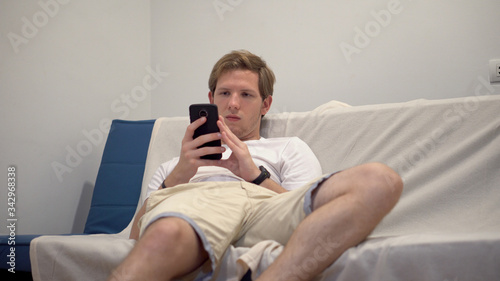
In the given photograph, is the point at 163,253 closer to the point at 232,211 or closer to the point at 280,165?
the point at 232,211

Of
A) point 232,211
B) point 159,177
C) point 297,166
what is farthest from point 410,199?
point 159,177

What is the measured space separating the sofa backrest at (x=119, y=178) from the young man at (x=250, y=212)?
1.97 ft

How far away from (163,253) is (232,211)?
0.74ft

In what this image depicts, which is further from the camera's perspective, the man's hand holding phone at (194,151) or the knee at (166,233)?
the man's hand holding phone at (194,151)

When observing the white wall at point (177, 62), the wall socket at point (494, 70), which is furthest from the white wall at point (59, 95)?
the wall socket at point (494, 70)

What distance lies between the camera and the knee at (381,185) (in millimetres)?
924

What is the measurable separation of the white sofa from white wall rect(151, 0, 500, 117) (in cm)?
37

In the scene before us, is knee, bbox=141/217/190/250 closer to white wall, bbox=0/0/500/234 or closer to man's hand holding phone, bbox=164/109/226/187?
man's hand holding phone, bbox=164/109/226/187

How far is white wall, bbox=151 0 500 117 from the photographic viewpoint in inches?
67.2

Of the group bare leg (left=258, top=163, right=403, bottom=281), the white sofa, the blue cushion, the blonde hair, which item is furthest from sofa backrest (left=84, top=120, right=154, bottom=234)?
bare leg (left=258, top=163, right=403, bottom=281)

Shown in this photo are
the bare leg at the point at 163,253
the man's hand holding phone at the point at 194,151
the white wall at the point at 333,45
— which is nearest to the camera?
the bare leg at the point at 163,253

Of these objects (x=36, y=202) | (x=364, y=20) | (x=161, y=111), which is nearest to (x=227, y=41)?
(x=161, y=111)

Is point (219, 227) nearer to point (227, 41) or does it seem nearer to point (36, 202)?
point (36, 202)

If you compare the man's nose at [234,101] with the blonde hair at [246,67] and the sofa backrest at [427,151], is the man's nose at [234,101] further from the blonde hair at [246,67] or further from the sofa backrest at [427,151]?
the sofa backrest at [427,151]
